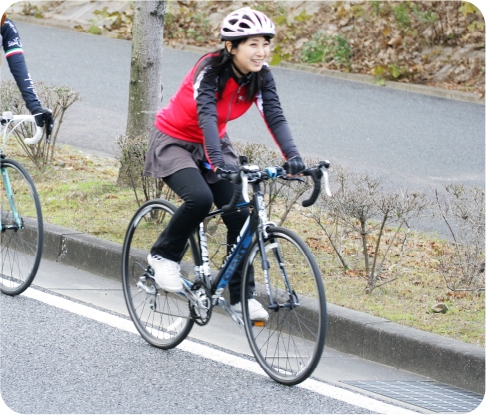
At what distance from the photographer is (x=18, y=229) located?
524 centimetres

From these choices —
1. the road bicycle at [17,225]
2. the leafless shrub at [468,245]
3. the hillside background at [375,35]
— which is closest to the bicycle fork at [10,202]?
the road bicycle at [17,225]

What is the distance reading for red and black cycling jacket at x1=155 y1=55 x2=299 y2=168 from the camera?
3.66 metres

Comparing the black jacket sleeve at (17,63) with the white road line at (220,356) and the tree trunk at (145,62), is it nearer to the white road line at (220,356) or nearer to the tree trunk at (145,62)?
the white road line at (220,356)

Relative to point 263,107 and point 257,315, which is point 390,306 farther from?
point 263,107

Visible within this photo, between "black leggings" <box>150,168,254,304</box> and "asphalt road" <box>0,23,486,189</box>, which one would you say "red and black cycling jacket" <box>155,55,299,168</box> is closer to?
"black leggings" <box>150,168,254,304</box>

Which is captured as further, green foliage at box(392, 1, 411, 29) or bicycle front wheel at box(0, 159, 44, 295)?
green foliage at box(392, 1, 411, 29)

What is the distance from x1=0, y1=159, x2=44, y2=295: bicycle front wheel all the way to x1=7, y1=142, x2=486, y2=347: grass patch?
0.90 meters

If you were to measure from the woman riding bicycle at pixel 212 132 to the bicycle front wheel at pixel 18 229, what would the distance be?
123cm

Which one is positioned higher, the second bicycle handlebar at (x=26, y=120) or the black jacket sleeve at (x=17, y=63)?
the black jacket sleeve at (x=17, y=63)

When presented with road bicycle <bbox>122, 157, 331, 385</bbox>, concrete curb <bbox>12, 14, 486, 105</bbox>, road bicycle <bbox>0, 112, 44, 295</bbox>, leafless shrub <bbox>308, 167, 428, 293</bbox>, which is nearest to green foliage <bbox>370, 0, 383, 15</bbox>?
concrete curb <bbox>12, 14, 486, 105</bbox>

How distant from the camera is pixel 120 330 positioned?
14.8 ft

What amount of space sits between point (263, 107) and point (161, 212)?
3.26ft

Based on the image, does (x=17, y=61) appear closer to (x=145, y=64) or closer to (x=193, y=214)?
(x=193, y=214)

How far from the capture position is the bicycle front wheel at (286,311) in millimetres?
3543
